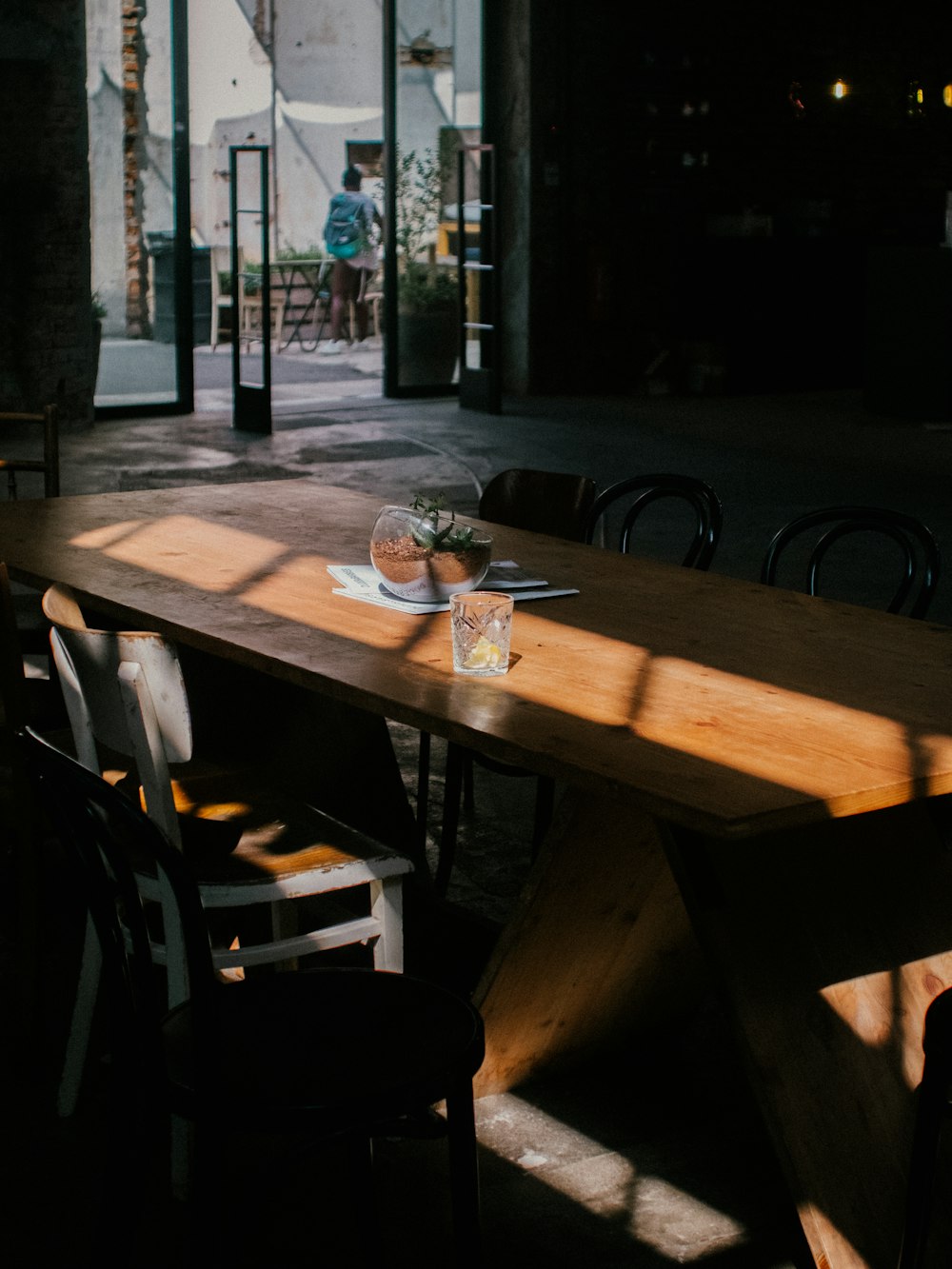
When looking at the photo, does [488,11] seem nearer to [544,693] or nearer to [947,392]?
[947,392]

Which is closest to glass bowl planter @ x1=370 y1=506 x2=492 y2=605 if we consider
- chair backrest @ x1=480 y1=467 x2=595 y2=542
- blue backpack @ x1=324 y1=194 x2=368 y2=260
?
chair backrest @ x1=480 y1=467 x2=595 y2=542

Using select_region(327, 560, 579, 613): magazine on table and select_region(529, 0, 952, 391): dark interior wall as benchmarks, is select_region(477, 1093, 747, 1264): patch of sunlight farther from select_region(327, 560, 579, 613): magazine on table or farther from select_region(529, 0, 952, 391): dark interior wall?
select_region(529, 0, 952, 391): dark interior wall

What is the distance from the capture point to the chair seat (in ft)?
5.81

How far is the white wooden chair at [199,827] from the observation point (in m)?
2.12

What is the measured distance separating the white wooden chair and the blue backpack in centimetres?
1070

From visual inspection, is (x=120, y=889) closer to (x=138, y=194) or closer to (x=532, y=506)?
(x=532, y=506)

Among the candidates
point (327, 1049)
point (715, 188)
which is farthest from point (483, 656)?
point (715, 188)

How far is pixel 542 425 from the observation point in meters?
9.95

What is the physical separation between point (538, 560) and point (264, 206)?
19.4 feet

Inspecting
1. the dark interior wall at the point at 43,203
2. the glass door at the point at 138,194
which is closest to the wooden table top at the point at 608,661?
the dark interior wall at the point at 43,203

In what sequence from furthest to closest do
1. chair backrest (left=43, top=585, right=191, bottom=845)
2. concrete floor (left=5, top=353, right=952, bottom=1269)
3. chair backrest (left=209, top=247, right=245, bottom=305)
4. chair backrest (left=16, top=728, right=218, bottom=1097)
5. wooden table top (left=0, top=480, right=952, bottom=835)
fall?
chair backrest (left=209, top=247, right=245, bottom=305), concrete floor (left=5, top=353, right=952, bottom=1269), chair backrest (left=43, top=585, right=191, bottom=845), wooden table top (left=0, top=480, right=952, bottom=835), chair backrest (left=16, top=728, right=218, bottom=1097)

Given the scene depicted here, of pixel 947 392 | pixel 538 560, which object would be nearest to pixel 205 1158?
pixel 538 560

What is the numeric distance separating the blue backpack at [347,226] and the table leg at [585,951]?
430 inches

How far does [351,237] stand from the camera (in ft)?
42.7
